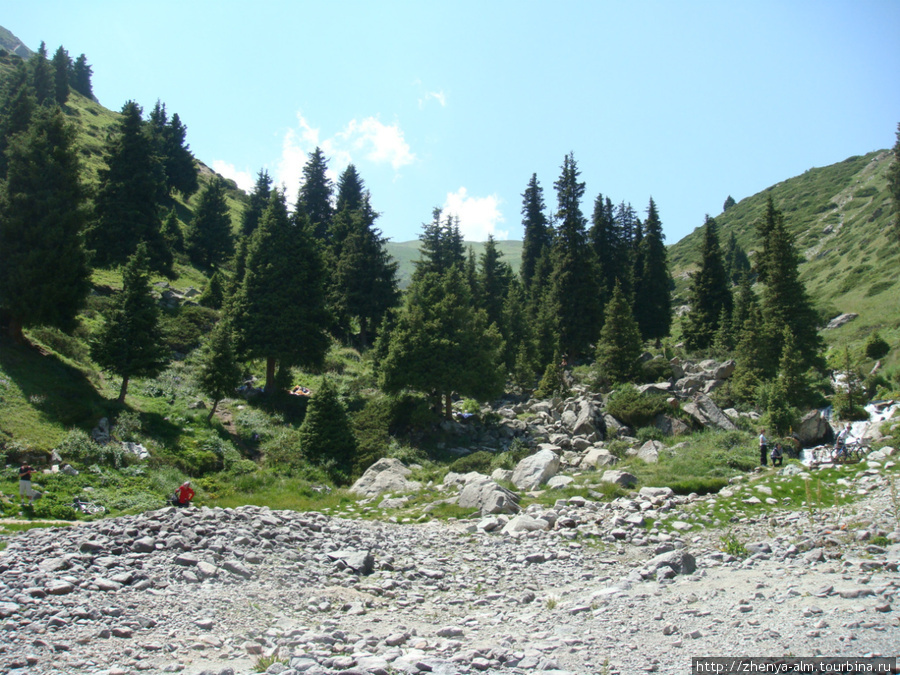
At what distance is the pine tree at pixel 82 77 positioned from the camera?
11612 cm

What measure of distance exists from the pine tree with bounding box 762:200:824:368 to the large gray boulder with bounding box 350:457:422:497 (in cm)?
2588

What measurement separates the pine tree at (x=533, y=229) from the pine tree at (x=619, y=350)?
97.6 ft

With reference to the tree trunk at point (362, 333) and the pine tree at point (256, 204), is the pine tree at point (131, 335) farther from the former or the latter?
the pine tree at point (256, 204)

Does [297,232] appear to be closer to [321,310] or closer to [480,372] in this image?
[321,310]

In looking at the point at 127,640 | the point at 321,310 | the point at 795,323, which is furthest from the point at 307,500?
the point at 795,323

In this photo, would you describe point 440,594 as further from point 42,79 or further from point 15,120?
point 42,79

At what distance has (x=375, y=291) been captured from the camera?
51.4 meters

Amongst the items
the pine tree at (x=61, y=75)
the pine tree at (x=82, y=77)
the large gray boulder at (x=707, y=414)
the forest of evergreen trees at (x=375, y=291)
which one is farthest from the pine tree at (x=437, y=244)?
the pine tree at (x=82, y=77)

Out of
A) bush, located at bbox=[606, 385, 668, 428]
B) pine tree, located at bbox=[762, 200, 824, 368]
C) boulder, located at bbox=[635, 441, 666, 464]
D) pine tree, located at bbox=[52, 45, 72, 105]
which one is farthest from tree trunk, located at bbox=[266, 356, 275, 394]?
pine tree, located at bbox=[52, 45, 72, 105]

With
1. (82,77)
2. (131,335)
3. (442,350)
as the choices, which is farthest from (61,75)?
(442,350)

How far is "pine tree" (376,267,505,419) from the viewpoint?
32.0 m

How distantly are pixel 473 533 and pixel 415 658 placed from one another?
26.3 ft

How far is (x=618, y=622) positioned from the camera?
8.91m

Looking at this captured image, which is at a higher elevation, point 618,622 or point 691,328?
point 691,328
